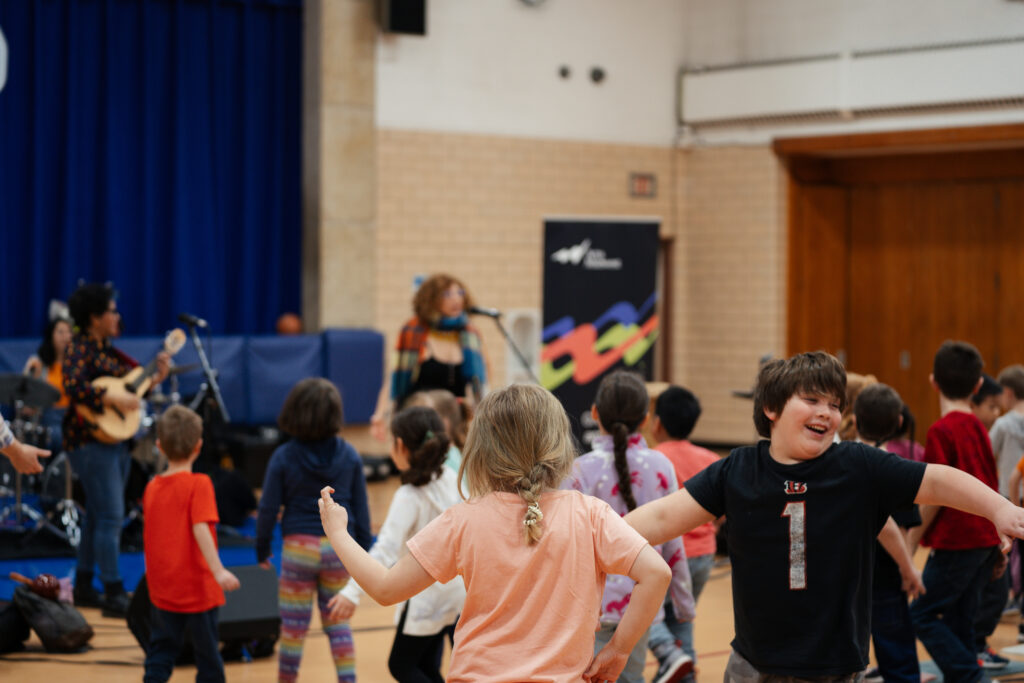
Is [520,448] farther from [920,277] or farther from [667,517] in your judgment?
[920,277]

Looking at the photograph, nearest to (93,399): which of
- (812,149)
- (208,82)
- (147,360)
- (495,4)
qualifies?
(147,360)

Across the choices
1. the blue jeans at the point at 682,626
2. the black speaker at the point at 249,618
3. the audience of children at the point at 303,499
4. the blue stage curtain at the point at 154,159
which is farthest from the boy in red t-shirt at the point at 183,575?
the blue stage curtain at the point at 154,159

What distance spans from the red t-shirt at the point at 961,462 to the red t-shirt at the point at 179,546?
2.57 m

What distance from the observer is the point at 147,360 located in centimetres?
960

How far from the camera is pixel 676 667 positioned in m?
4.20

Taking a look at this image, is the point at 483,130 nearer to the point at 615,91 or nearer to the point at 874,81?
the point at 615,91

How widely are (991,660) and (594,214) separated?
7.05 m

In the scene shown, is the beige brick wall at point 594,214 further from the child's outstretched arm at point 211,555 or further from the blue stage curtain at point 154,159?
the child's outstretched arm at point 211,555

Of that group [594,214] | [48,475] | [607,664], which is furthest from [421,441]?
[594,214]

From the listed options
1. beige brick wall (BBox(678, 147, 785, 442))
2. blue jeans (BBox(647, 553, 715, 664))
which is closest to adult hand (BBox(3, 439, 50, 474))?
blue jeans (BBox(647, 553, 715, 664))

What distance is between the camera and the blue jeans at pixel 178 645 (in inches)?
163

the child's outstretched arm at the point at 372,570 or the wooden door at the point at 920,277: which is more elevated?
the wooden door at the point at 920,277

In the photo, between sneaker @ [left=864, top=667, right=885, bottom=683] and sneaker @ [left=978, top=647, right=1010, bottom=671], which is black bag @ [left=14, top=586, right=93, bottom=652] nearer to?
sneaker @ [left=864, top=667, right=885, bottom=683]

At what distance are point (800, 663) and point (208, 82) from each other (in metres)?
8.98
